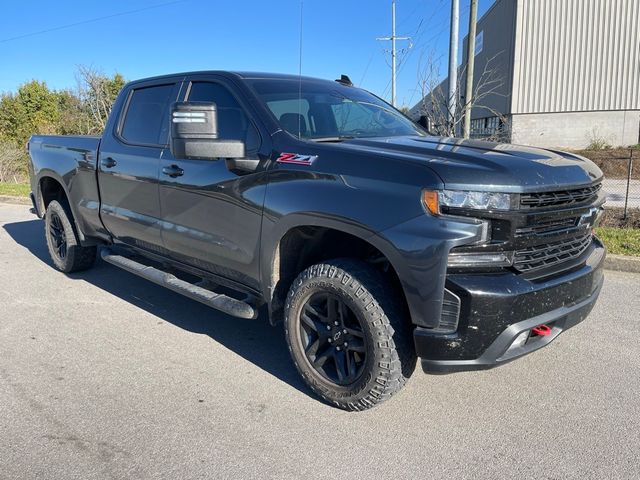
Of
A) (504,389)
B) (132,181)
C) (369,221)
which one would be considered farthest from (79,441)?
(504,389)

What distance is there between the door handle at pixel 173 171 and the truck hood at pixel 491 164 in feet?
4.36

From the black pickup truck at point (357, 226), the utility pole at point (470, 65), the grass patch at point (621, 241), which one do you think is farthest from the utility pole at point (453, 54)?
the black pickup truck at point (357, 226)

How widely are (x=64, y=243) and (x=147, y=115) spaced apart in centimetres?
225

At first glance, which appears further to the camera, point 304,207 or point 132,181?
point 132,181

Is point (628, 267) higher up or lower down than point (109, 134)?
lower down

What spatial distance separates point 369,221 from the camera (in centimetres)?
269

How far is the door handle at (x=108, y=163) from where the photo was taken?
4.61 meters

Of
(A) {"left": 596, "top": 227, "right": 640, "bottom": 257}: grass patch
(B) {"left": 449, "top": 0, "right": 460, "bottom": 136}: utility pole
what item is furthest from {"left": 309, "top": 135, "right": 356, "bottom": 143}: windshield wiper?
(B) {"left": 449, "top": 0, "right": 460, "bottom": 136}: utility pole

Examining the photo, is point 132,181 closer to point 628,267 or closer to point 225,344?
point 225,344

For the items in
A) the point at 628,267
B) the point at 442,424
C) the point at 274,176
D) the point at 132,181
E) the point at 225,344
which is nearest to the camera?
the point at 442,424

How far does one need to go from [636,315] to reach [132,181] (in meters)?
4.41

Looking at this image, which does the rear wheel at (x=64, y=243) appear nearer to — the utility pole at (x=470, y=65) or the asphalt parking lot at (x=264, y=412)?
the asphalt parking lot at (x=264, y=412)

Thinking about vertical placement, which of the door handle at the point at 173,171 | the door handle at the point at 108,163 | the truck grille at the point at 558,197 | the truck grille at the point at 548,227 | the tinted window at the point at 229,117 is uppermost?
the tinted window at the point at 229,117

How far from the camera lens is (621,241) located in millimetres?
6621
